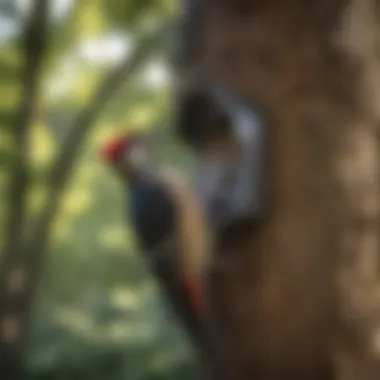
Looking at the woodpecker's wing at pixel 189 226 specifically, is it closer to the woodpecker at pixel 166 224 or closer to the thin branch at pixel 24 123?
the woodpecker at pixel 166 224

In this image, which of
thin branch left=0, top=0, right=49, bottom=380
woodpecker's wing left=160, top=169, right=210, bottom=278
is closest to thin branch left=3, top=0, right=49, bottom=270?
thin branch left=0, top=0, right=49, bottom=380

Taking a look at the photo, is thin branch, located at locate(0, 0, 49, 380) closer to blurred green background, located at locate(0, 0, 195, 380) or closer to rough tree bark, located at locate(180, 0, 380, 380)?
blurred green background, located at locate(0, 0, 195, 380)

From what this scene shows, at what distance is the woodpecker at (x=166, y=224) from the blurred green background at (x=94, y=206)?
1 centimetres

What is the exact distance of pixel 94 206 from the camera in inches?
23.9

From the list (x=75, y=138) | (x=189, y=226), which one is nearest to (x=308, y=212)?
(x=189, y=226)

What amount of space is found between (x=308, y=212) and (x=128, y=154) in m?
0.16

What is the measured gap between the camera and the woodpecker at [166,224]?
0.60 meters

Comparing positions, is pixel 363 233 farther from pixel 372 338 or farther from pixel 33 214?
pixel 33 214

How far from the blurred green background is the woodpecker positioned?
0.04 ft

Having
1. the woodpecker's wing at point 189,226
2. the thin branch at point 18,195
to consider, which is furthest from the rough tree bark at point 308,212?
the thin branch at point 18,195

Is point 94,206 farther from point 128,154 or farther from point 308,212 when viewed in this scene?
point 308,212

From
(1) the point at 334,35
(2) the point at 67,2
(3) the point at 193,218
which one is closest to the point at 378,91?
(1) the point at 334,35

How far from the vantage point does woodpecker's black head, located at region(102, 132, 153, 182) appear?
1.99ft

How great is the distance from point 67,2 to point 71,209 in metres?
0.19
